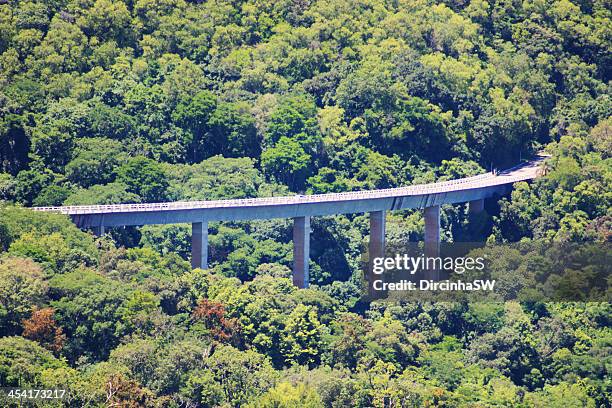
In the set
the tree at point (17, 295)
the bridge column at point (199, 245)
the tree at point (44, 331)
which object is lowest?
the tree at point (44, 331)

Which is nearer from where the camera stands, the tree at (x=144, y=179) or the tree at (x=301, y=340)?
the tree at (x=301, y=340)

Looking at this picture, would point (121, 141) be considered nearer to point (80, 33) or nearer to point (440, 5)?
point (80, 33)

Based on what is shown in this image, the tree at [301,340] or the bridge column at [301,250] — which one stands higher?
the bridge column at [301,250]

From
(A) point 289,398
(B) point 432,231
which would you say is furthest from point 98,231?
(B) point 432,231

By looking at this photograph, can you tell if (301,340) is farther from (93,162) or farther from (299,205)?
(93,162)

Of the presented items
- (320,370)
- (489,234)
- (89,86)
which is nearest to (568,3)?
(489,234)

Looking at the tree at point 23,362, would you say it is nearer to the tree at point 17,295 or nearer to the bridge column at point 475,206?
the tree at point 17,295

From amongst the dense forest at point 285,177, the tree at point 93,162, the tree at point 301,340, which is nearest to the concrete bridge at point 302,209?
the dense forest at point 285,177

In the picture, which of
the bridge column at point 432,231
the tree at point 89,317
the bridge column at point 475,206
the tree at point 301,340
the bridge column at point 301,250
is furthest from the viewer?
the bridge column at point 475,206
